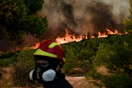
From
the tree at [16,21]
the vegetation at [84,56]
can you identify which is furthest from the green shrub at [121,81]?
the tree at [16,21]

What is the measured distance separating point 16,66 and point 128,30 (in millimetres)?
6419

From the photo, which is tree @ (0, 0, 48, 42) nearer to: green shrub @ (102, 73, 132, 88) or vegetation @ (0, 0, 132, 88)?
vegetation @ (0, 0, 132, 88)

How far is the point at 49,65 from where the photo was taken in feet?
8.43

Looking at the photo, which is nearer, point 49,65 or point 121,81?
point 49,65

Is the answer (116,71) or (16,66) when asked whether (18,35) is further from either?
(116,71)

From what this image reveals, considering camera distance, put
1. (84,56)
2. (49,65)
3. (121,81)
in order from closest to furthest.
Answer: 1. (49,65)
2. (121,81)
3. (84,56)

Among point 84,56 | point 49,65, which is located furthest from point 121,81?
point 84,56

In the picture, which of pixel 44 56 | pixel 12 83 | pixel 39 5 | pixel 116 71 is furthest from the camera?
pixel 39 5

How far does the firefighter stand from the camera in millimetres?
2508

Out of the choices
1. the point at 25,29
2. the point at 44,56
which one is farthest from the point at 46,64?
the point at 25,29

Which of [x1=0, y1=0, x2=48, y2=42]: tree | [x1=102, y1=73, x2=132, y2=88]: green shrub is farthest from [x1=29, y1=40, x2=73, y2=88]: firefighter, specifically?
[x1=0, y1=0, x2=48, y2=42]: tree

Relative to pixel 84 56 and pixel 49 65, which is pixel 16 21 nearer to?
pixel 84 56

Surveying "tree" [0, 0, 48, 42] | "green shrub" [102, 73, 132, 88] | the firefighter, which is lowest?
"green shrub" [102, 73, 132, 88]

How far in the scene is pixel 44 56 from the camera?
2.55m
